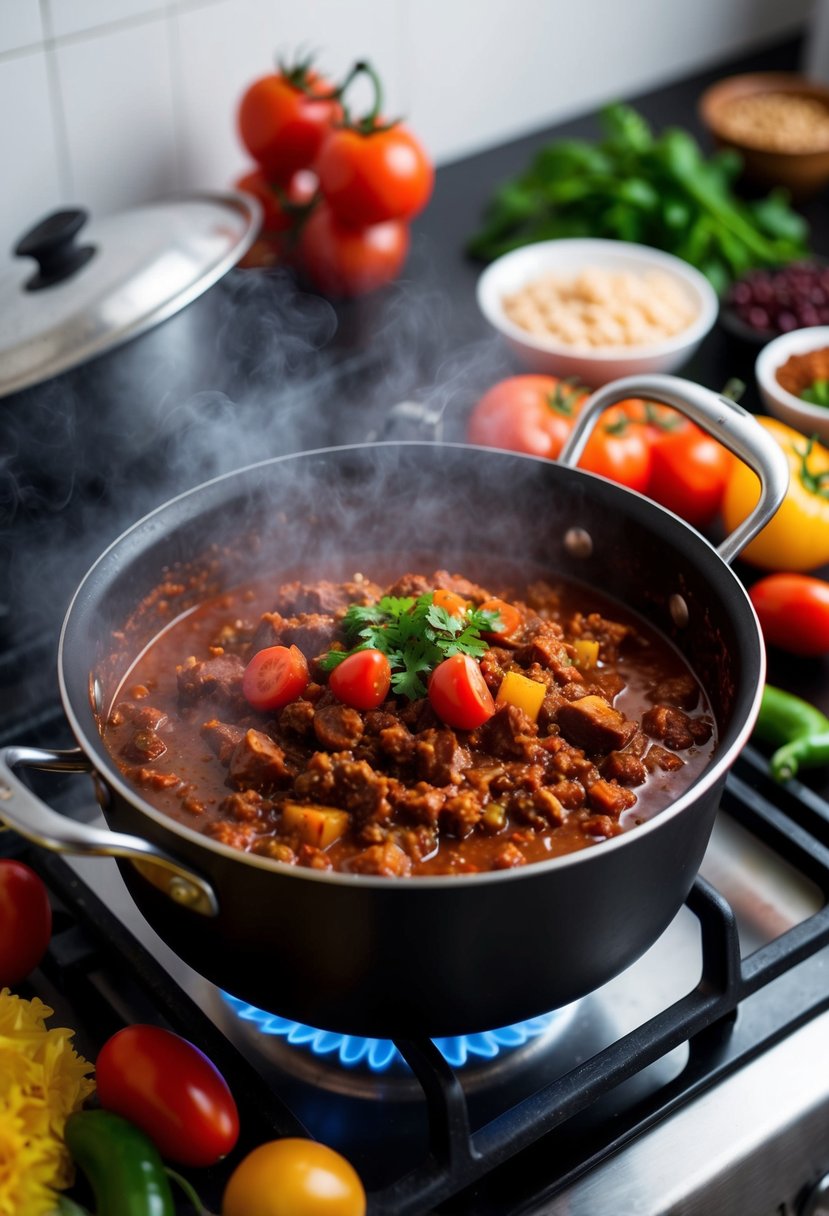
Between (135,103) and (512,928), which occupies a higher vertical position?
(135,103)

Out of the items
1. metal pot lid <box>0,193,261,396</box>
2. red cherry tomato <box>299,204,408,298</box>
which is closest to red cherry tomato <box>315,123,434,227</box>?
red cherry tomato <box>299,204,408,298</box>

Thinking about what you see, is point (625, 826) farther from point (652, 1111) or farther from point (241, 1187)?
point (241, 1187)

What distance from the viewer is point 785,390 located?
2.34 metres

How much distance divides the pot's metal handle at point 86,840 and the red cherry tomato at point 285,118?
163 centimetres

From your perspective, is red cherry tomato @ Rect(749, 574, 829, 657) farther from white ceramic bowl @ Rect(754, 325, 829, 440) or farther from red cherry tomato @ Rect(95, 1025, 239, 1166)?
red cherry tomato @ Rect(95, 1025, 239, 1166)

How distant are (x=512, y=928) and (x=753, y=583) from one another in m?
1.11

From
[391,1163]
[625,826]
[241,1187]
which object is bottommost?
[391,1163]

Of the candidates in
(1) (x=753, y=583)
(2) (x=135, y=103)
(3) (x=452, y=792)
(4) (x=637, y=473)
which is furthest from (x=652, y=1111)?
(2) (x=135, y=103)

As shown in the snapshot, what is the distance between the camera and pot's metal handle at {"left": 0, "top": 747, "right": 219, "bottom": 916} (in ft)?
3.65

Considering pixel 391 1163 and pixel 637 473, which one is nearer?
pixel 391 1163

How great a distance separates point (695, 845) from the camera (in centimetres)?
Result: 127

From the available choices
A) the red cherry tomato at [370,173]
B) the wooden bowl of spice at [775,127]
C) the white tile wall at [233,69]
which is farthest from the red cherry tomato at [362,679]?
the wooden bowl of spice at [775,127]

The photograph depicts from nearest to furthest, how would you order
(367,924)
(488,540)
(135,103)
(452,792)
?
(367,924), (452,792), (488,540), (135,103)

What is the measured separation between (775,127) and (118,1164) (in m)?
2.74
